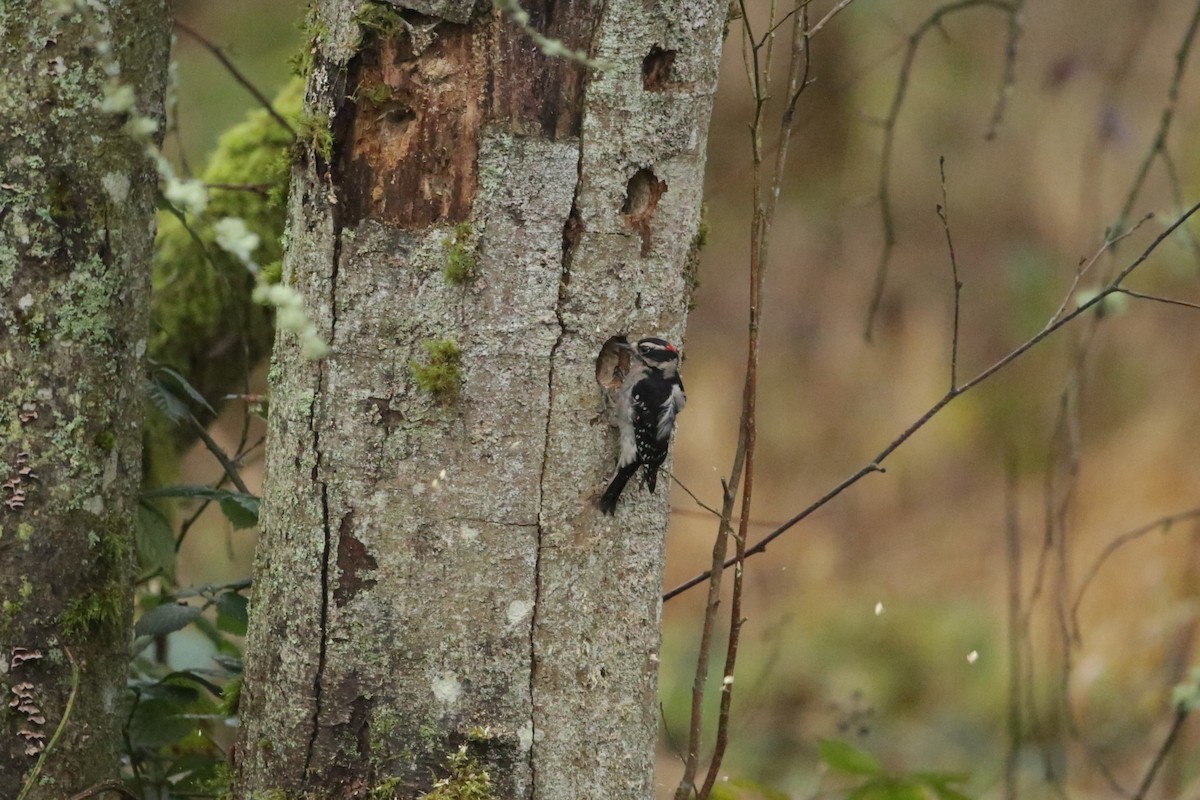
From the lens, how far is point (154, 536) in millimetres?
2928

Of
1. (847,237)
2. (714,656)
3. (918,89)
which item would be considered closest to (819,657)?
(714,656)

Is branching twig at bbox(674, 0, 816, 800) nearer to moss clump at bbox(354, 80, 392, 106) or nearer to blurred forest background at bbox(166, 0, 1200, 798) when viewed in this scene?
moss clump at bbox(354, 80, 392, 106)

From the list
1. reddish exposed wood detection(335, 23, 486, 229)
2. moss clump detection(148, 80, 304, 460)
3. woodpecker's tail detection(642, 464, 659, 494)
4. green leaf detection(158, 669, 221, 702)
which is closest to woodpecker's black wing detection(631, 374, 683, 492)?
woodpecker's tail detection(642, 464, 659, 494)

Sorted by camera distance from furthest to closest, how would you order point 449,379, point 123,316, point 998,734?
point 998,734 < point 123,316 < point 449,379

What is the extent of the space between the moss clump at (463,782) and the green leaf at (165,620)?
0.93 meters

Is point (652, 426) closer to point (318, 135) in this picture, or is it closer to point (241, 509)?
point (318, 135)

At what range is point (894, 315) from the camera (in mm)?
8852

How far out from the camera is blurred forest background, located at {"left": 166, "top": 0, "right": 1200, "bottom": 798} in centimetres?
771

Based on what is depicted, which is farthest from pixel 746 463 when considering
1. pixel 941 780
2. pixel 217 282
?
pixel 217 282

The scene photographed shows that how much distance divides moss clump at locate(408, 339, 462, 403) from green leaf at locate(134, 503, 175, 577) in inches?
39.9

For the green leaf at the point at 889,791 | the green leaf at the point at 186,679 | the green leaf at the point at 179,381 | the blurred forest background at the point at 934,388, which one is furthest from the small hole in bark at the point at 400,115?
the blurred forest background at the point at 934,388

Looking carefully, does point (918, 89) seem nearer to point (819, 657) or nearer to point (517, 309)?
point (819, 657)

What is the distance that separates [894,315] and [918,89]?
5.27 ft

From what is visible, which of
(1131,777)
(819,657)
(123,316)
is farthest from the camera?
(819,657)
